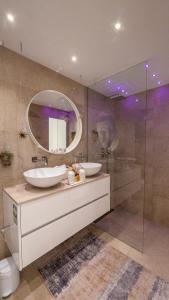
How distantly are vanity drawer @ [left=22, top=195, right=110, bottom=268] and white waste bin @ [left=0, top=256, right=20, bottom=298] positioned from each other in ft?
0.88

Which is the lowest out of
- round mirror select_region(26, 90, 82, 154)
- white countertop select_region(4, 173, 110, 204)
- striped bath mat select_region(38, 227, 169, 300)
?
striped bath mat select_region(38, 227, 169, 300)

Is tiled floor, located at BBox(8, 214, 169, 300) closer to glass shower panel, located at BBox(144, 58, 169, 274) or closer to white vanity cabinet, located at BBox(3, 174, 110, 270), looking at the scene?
glass shower panel, located at BBox(144, 58, 169, 274)

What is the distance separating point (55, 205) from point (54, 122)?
3.48ft

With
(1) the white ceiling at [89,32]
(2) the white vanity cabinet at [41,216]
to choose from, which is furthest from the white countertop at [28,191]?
(1) the white ceiling at [89,32]

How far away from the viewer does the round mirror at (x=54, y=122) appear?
1687 millimetres

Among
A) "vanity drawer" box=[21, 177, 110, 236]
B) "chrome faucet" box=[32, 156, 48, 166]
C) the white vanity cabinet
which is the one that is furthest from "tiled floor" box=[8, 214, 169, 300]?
"chrome faucet" box=[32, 156, 48, 166]

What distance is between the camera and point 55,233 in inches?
53.0

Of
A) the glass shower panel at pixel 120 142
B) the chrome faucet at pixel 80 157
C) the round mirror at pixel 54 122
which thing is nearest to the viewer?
the round mirror at pixel 54 122

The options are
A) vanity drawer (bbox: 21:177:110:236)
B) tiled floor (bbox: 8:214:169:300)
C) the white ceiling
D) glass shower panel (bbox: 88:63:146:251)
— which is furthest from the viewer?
glass shower panel (bbox: 88:63:146:251)

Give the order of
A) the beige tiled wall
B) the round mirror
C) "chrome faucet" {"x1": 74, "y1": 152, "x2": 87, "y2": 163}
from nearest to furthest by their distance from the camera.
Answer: the beige tiled wall → the round mirror → "chrome faucet" {"x1": 74, "y1": 152, "x2": 87, "y2": 163}

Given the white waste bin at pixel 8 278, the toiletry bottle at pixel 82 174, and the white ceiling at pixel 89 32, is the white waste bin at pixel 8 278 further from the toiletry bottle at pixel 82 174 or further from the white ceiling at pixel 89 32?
the white ceiling at pixel 89 32

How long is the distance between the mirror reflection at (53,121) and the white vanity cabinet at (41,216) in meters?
0.62

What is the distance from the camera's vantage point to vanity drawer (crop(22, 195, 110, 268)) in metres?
1.17

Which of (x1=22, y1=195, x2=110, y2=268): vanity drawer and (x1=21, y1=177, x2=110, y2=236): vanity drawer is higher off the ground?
(x1=21, y1=177, x2=110, y2=236): vanity drawer
